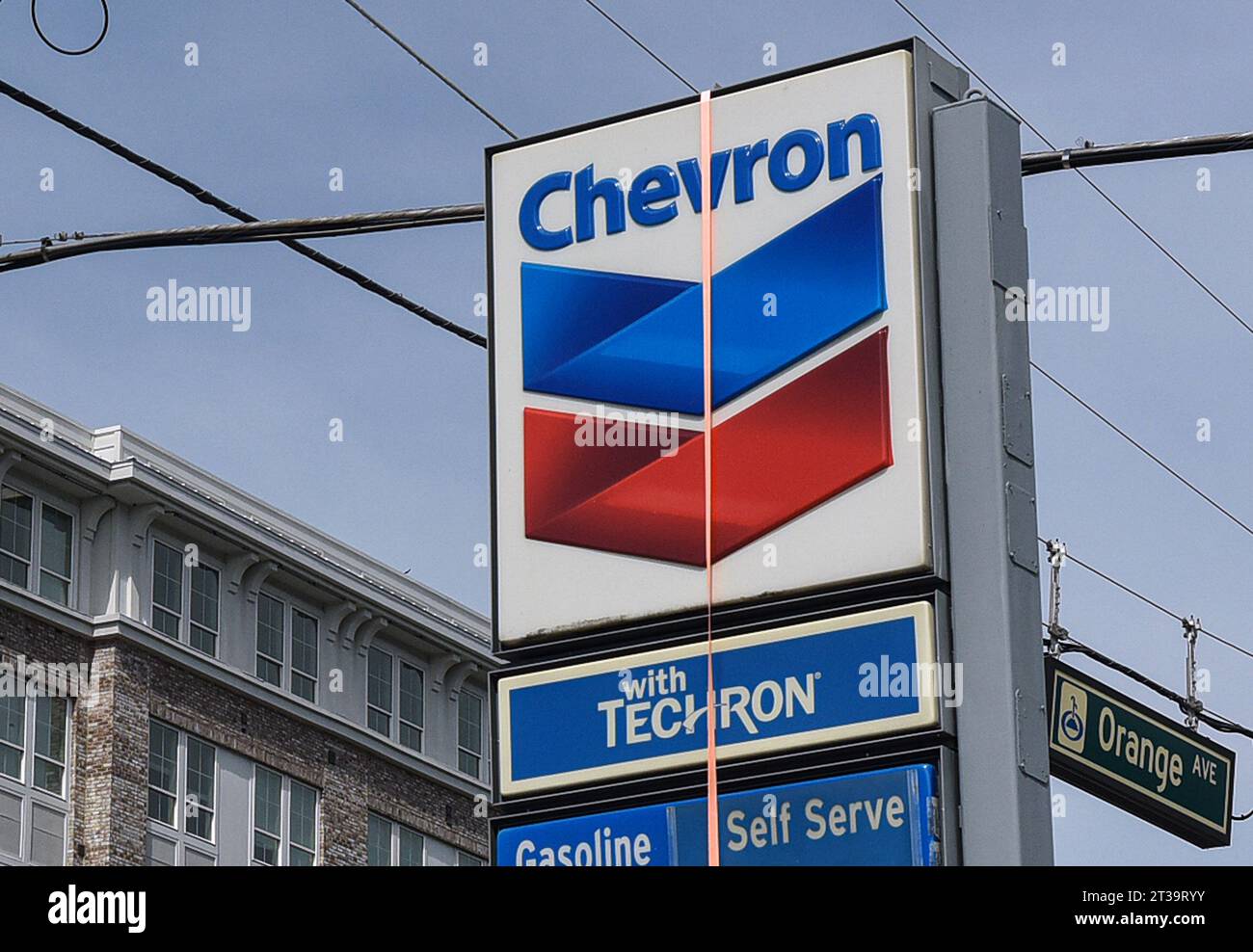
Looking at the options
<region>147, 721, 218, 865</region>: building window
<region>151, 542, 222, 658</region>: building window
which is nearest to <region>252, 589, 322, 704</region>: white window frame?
<region>151, 542, 222, 658</region>: building window

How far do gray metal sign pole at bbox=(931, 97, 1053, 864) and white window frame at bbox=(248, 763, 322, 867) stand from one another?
3568 cm

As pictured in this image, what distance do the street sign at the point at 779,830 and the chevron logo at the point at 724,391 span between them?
1.03 meters

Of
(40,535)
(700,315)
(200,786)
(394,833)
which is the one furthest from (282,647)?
(700,315)

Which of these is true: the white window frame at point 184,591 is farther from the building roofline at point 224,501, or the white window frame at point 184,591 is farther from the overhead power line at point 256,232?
the overhead power line at point 256,232

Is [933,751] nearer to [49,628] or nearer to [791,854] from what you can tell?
[791,854]

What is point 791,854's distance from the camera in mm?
9039

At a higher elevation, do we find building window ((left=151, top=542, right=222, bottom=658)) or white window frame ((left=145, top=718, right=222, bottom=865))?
building window ((left=151, top=542, right=222, bottom=658))

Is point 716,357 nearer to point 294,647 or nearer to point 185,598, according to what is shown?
point 185,598

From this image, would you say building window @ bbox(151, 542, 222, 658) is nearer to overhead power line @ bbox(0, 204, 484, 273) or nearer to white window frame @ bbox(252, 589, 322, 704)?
white window frame @ bbox(252, 589, 322, 704)

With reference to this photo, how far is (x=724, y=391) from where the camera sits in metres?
9.69

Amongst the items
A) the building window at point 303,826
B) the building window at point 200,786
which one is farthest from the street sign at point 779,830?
the building window at point 303,826

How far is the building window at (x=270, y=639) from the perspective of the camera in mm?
45906

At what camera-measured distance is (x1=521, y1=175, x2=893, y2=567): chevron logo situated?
949 centimetres
